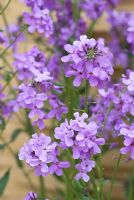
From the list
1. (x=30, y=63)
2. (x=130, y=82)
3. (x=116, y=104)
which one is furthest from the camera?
(x=30, y=63)

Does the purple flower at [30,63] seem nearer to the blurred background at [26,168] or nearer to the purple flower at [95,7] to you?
the purple flower at [95,7]

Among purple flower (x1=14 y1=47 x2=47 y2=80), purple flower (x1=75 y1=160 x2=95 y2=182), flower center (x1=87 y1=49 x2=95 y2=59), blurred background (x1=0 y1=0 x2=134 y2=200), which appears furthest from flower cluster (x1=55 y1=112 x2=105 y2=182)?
blurred background (x1=0 y1=0 x2=134 y2=200)

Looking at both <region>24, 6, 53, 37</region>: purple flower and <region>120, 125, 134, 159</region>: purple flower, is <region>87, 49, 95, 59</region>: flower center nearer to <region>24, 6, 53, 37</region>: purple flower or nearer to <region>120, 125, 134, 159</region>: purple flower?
<region>120, 125, 134, 159</region>: purple flower

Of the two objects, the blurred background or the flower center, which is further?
the blurred background

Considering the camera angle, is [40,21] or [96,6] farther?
[96,6]

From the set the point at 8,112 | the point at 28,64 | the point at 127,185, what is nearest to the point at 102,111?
the point at 28,64

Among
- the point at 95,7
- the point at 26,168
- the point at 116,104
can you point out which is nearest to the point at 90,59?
the point at 116,104

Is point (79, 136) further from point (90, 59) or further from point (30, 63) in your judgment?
point (30, 63)

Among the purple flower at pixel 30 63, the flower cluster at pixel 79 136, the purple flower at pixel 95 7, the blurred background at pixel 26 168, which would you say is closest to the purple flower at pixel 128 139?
the flower cluster at pixel 79 136

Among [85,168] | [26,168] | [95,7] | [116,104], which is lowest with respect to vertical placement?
[85,168]
